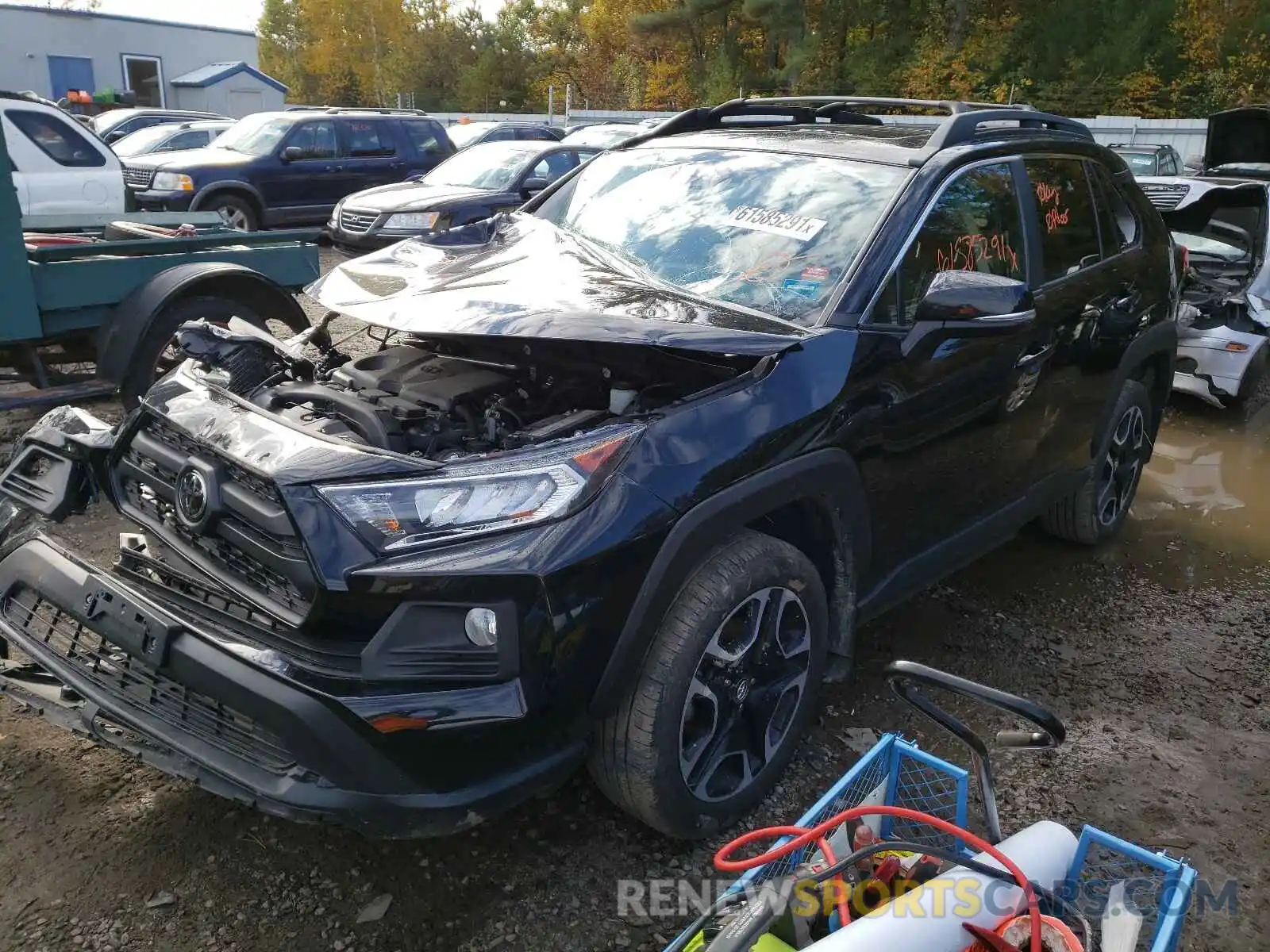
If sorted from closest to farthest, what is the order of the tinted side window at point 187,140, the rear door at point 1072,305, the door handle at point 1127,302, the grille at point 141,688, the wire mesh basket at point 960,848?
the wire mesh basket at point 960,848
the grille at point 141,688
the rear door at point 1072,305
the door handle at point 1127,302
the tinted side window at point 187,140

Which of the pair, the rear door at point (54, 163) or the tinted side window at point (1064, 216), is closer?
the tinted side window at point (1064, 216)

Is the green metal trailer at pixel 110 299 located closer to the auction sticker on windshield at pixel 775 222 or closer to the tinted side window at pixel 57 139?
the auction sticker on windshield at pixel 775 222

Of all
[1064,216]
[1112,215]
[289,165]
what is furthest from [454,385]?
[289,165]

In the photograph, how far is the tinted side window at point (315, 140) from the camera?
12.5 meters

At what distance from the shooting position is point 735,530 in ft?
8.20

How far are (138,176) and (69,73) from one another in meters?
24.1

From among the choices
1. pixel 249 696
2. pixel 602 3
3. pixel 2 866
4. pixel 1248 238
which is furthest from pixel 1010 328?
pixel 602 3

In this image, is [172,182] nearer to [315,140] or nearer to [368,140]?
[315,140]

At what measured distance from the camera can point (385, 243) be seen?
33.3ft

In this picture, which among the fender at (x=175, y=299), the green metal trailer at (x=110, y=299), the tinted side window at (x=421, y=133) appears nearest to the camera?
the green metal trailer at (x=110, y=299)

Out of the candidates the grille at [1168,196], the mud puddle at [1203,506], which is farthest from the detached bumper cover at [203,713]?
the grille at [1168,196]

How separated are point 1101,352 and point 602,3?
42.6 m

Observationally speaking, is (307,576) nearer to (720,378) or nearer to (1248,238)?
(720,378)

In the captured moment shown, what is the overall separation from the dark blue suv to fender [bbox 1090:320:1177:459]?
10.5 meters
